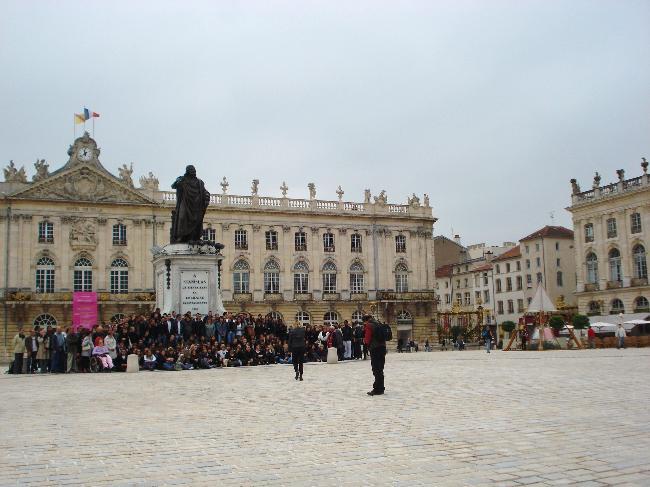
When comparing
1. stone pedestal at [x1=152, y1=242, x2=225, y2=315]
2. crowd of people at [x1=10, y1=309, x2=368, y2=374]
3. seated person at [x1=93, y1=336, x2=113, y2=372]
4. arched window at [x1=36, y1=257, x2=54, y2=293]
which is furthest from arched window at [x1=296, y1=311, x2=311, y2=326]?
seated person at [x1=93, y1=336, x2=113, y2=372]

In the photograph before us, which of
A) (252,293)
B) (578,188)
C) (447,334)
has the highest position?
(578,188)

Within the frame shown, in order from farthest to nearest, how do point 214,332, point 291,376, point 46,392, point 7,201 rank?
point 7,201 < point 214,332 < point 291,376 < point 46,392

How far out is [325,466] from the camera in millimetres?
6336

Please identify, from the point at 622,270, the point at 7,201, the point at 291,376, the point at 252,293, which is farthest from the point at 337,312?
the point at 291,376

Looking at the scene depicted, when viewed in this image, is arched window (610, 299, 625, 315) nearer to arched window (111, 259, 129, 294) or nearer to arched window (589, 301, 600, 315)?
arched window (589, 301, 600, 315)

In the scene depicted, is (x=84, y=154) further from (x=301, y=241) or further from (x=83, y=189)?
(x=301, y=241)

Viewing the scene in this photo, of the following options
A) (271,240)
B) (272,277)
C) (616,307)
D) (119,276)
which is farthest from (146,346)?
(616,307)

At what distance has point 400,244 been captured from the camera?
2443 inches

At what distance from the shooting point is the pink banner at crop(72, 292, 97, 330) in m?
46.1

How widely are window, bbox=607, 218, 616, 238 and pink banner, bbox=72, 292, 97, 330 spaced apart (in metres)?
39.1

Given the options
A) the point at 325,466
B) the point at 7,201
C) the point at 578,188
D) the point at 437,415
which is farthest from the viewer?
the point at 578,188

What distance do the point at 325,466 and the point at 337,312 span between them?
52866mm

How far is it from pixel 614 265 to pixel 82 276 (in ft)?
134

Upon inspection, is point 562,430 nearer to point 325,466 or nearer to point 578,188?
point 325,466
